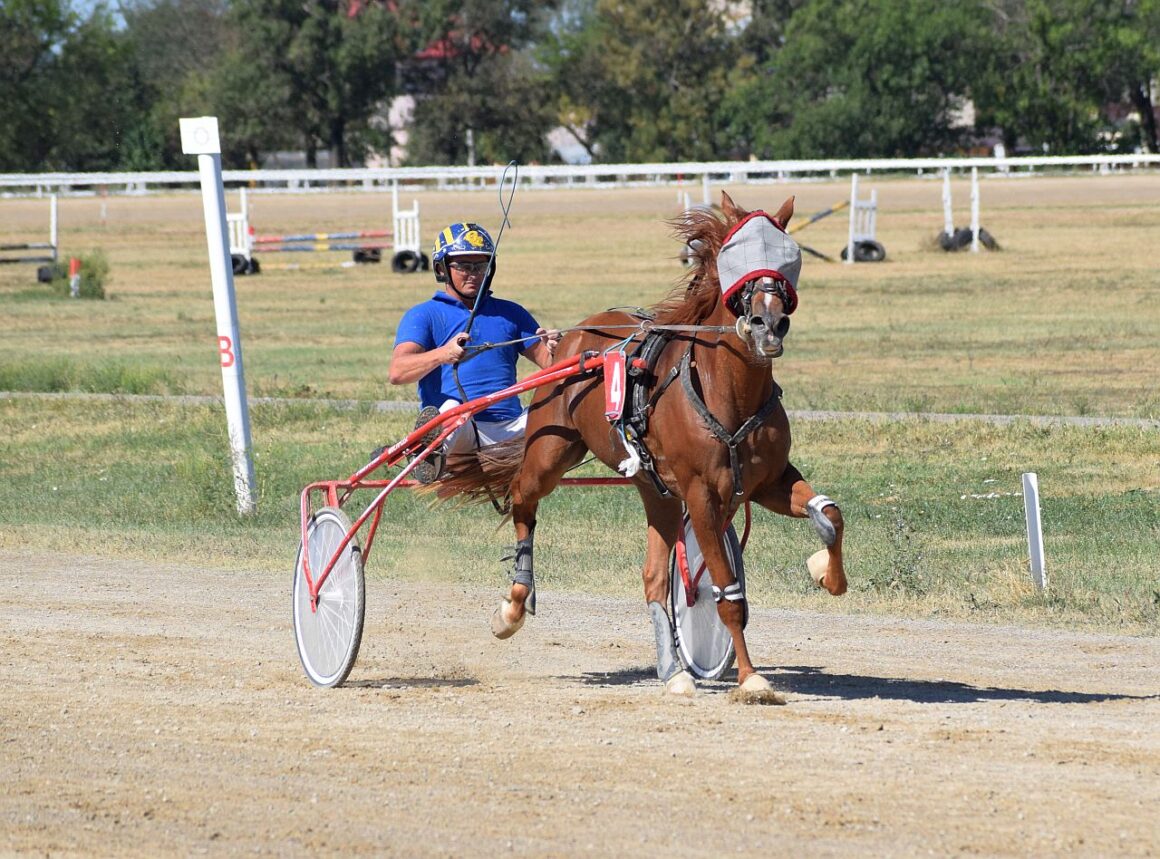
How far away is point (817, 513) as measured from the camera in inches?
281

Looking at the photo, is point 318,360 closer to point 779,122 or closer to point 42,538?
point 42,538

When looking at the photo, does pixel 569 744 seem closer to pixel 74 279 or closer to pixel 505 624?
pixel 505 624

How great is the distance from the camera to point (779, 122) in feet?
242

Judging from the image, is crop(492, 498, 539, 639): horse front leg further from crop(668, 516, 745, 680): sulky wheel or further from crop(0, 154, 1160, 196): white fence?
crop(0, 154, 1160, 196): white fence

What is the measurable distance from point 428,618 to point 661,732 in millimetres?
3616

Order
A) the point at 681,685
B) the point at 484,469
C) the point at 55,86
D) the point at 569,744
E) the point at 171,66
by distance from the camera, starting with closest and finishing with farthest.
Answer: the point at 569,744, the point at 681,685, the point at 484,469, the point at 55,86, the point at 171,66

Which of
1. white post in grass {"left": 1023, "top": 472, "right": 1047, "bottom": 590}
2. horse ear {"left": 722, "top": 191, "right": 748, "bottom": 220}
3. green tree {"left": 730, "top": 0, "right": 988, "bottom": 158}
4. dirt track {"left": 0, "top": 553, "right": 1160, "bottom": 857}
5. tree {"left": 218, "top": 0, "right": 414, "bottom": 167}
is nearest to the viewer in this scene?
dirt track {"left": 0, "top": 553, "right": 1160, "bottom": 857}

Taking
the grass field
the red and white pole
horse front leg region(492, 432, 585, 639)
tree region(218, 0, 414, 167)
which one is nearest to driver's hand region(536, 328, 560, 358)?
horse front leg region(492, 432, 585, 639)

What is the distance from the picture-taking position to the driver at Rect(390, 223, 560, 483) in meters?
8.54

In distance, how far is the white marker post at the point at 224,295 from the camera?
1355cm

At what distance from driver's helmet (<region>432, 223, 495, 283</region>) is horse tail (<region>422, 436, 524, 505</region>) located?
2.74 feet

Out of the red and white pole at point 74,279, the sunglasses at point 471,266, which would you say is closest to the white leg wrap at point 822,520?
the sunglasses at point 471,266

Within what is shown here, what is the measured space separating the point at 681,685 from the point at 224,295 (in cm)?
691

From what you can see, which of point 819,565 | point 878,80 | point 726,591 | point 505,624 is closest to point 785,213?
point 819,565
